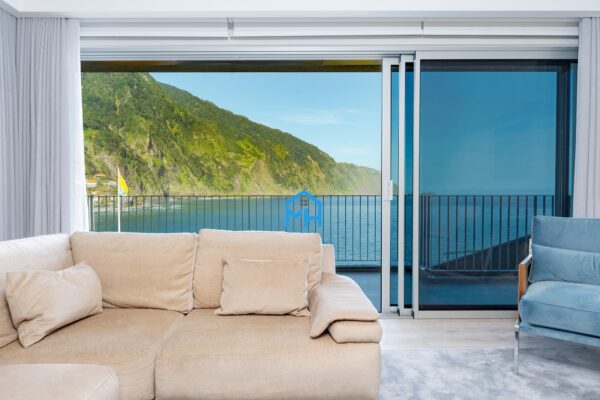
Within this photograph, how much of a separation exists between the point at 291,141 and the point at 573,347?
6.17 m

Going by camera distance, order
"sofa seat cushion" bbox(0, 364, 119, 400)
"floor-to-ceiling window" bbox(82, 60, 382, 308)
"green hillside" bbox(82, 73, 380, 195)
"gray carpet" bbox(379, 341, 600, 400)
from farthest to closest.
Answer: "green hillside" bbox(82, 73, 380, 195)
"floor-to-ceiling window" bbox(82, 60, 382, 308)
"gray carpet" bbox(379, 341, 600, 400)
"sofa seat cushion" bbox(0, 364, 119, 400)

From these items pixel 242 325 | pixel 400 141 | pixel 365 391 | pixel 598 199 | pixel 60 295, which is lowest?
pixel 365 391

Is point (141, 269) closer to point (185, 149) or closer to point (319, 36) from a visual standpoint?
point (319, 36)

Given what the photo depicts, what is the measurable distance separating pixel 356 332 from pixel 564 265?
5.81 feet

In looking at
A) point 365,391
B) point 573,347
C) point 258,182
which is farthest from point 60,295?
point 258,182

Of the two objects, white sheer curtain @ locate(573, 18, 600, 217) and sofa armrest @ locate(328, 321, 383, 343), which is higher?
white sheer curtain @ locate(573, 18, 600, 217)

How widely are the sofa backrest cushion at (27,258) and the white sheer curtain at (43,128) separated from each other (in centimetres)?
95

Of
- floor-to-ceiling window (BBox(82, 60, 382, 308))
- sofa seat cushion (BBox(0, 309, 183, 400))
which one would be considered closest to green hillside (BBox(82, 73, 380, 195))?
floor-to-ceiling window (BBox(82, 60, 382, 308))

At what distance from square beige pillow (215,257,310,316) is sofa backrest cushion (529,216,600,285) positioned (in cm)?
172

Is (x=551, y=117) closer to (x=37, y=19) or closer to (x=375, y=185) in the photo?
(x=37, y=19)

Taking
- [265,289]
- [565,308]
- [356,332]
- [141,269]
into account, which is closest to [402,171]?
[565,308]

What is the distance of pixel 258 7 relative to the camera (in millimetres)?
3107

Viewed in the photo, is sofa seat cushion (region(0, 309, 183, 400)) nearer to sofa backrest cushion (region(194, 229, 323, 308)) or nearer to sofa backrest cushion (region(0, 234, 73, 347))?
sofa backrest cushion (region(0, 234, 73, 347))

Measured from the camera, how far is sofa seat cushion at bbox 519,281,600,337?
2.22 meters
